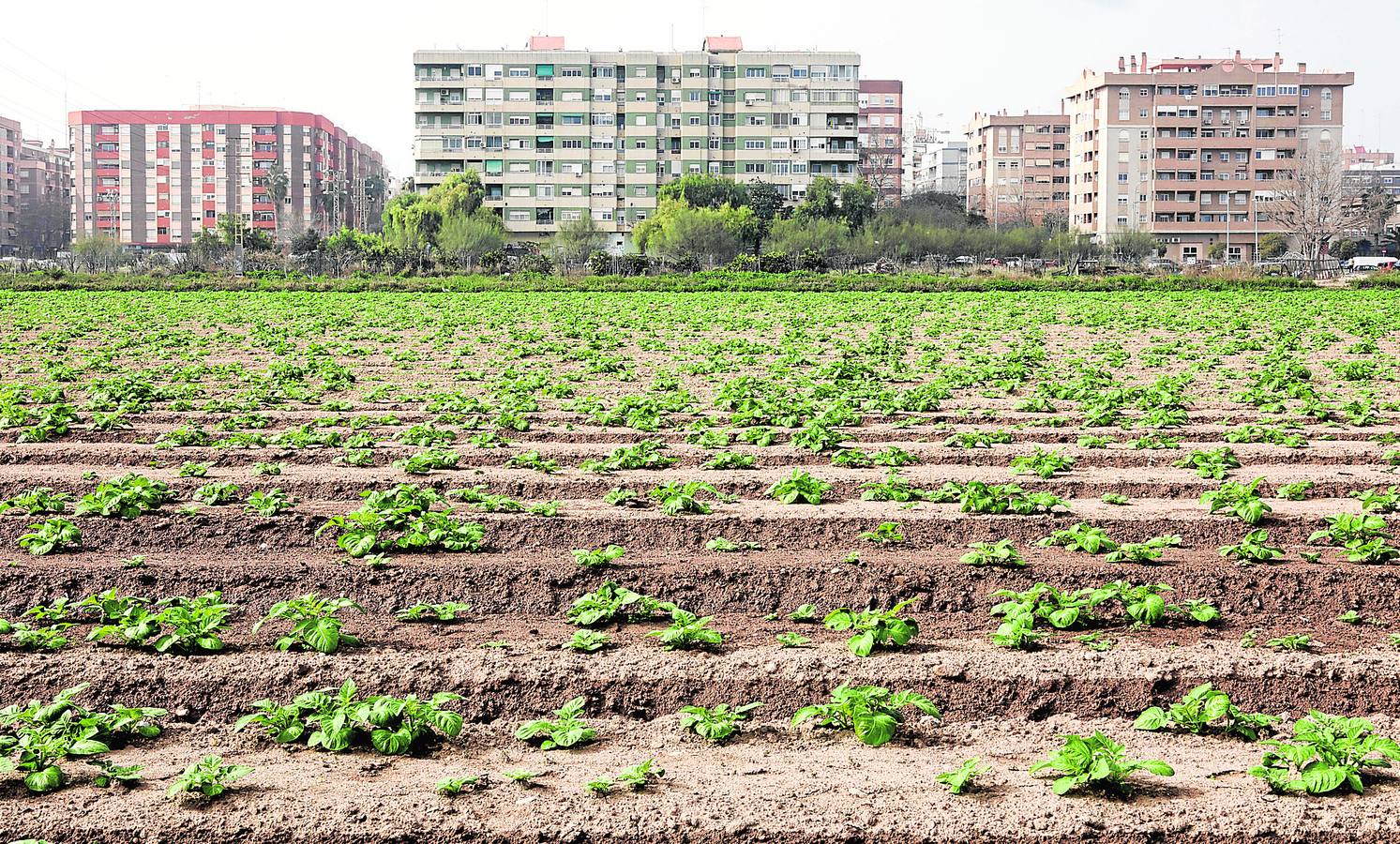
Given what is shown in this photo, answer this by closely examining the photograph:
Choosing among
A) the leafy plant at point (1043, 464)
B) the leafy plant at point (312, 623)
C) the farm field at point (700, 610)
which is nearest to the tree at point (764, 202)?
the farm field at point (700, 610)

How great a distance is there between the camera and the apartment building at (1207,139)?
13288 cm

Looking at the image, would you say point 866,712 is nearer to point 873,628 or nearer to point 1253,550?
point 873,628

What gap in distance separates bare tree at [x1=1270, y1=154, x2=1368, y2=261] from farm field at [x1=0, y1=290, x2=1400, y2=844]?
339 feet

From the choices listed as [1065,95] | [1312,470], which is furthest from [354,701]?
[1065,95]

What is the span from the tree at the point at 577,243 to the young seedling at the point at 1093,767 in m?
79.1

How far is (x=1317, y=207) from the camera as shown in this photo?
363 ft

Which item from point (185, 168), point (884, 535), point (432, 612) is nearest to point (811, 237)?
point (884, 535)

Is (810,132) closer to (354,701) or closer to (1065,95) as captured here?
(1065,95)

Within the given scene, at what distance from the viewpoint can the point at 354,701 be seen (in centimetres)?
646

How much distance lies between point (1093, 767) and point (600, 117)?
117 m

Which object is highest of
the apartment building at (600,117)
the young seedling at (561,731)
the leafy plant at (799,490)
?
the apartment building at (600,117)

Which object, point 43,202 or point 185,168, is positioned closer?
point 185,168

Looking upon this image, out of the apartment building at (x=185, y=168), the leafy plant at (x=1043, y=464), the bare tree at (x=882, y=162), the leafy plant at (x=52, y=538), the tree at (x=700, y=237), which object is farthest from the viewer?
the bare tree at (x=882, y=162)

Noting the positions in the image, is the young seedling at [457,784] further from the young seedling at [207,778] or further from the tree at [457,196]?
the tree at [457,196]
